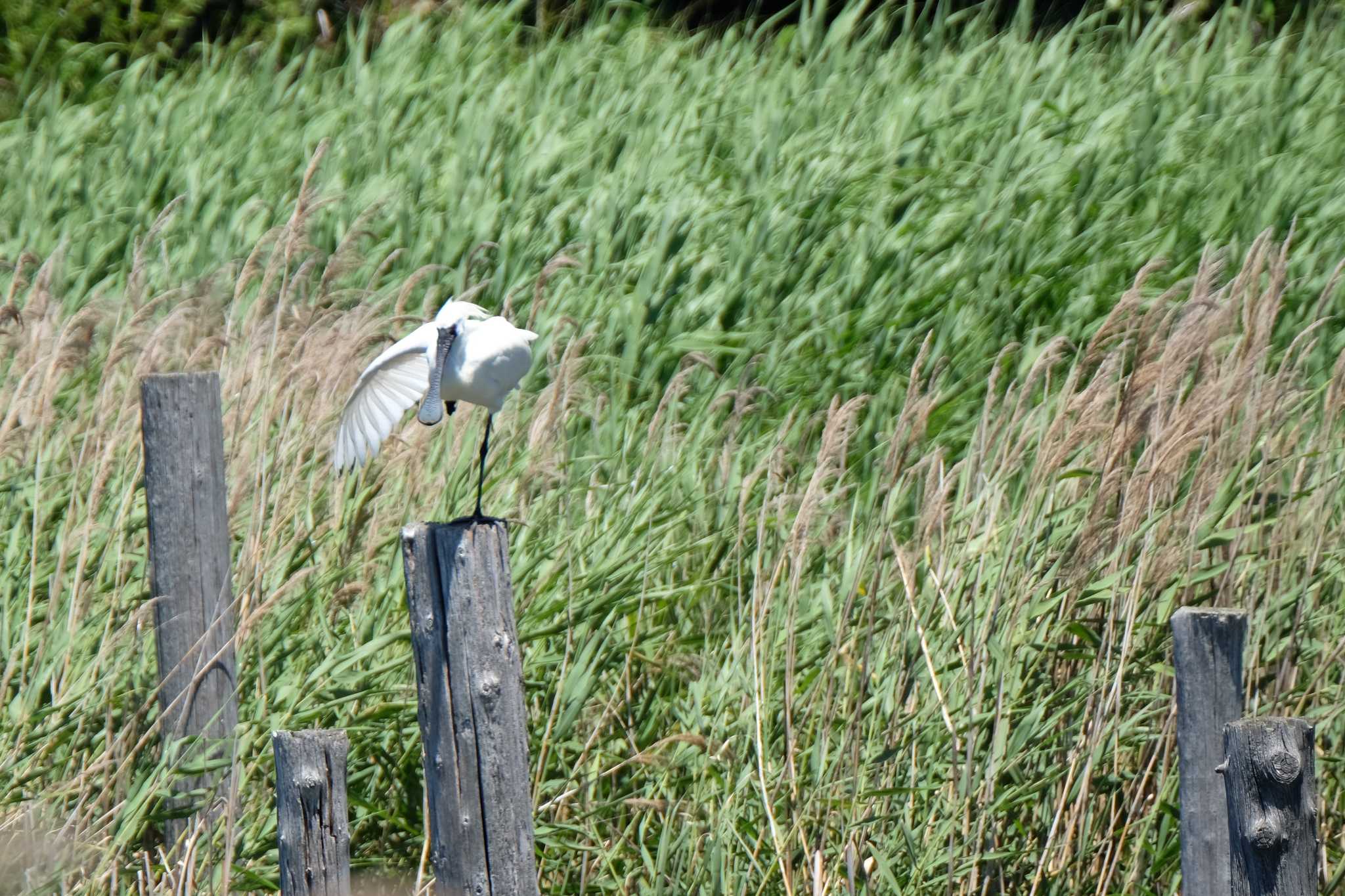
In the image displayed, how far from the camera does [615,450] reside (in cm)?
408

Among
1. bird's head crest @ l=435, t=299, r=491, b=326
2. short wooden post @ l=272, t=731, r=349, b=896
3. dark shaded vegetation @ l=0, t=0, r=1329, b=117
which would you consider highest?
dark shaded vegetation @ l=0, t=0, r=1329, b=117

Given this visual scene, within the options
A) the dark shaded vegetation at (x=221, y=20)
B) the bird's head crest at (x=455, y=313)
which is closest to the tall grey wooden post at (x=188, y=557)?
the bird's head crest at (x=455, y=313)

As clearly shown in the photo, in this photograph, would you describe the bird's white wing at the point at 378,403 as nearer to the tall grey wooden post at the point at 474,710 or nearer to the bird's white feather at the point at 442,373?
the bird's white feather at the point at 442,373

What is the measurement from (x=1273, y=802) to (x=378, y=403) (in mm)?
1648

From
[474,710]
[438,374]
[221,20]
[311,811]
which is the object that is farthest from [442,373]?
[221,20]

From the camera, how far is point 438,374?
238 centimetres

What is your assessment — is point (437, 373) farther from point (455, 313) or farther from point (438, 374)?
point (455, 313)

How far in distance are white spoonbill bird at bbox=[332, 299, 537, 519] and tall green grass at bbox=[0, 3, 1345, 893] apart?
0.54m

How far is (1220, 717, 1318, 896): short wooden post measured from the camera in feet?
6.53

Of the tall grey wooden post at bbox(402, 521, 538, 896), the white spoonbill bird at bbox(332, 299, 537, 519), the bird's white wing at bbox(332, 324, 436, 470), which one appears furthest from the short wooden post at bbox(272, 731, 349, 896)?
the bird's white wing at bbox(332, 324, 436, 470)

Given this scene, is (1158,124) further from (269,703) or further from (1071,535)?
(269,703)

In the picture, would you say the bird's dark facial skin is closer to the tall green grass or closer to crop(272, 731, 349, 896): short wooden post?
crop(272, 731, 349, 896): short wooden post

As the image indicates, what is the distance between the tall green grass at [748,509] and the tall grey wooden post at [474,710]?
1.70 feet

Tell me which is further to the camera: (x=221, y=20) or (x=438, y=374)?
(x=221, y=20)
